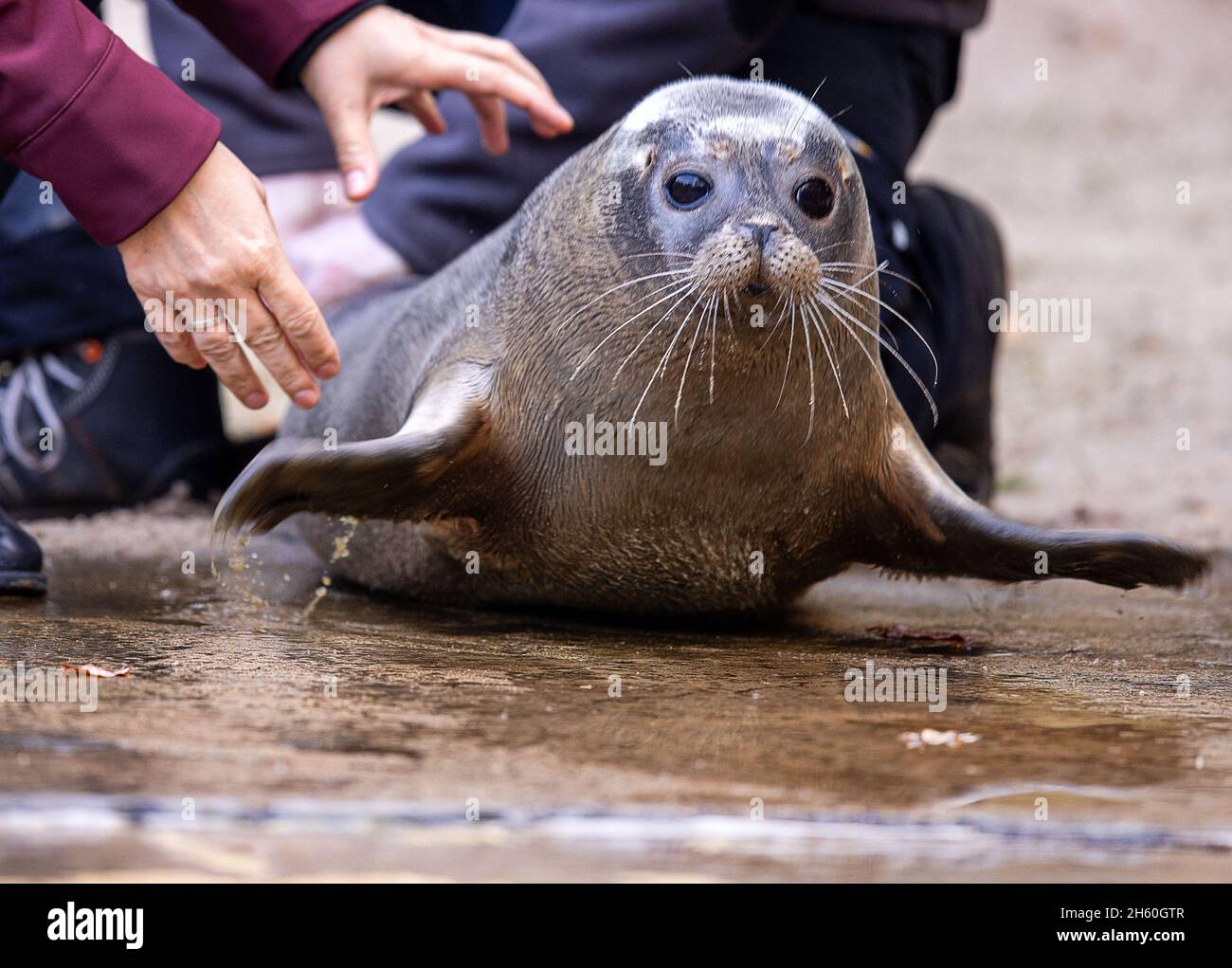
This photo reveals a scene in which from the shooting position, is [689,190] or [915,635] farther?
[915,635]

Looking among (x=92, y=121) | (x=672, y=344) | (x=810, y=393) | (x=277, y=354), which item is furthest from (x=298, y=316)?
(x=810, y=393)

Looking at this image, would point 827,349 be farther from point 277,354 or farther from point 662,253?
point 277,354

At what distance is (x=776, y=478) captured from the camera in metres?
3.56

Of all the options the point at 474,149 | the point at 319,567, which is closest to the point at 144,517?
the point at 319,567

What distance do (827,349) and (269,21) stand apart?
176cm

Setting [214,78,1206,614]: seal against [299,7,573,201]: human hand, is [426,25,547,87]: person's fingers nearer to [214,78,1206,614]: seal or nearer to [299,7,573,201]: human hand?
[299,7,573,201]: human hand

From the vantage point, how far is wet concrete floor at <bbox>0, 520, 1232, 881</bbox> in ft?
6.83

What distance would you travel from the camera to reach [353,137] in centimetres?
422

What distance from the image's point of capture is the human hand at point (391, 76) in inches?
167

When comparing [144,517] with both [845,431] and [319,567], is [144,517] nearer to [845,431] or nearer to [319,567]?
[319,567]

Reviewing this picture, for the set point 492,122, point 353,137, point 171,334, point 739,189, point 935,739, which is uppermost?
point 492,122

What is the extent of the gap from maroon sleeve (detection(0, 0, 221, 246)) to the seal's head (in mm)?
898

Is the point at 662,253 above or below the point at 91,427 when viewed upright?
above

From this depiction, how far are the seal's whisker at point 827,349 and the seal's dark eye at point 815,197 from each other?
197 mm
